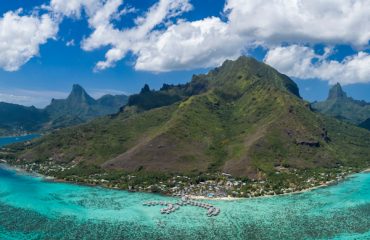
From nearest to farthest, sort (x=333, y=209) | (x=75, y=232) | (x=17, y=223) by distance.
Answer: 1. (x=75, y=232)
2. (x=17, y=223)
3. (x=333, y=209)

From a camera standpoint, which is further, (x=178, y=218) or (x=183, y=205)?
(x=183, y=205)

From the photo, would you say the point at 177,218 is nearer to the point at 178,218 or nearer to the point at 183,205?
the point at 178,218

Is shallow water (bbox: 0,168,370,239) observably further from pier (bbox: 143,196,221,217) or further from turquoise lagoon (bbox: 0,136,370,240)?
pier (bbox: 143,196,221,217)

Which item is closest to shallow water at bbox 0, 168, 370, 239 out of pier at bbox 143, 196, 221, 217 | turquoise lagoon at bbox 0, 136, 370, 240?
turquoise lagoon at bbox 0, 136, 370, 240

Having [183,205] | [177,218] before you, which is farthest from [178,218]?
[183,205]

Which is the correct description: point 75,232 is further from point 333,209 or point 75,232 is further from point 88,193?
point 333,209

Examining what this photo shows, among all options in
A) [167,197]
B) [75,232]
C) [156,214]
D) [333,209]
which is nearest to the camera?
[75,232]

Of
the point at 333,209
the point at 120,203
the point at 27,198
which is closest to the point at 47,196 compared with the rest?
the point at 27,198

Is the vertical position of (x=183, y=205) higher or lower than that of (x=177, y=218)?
higher

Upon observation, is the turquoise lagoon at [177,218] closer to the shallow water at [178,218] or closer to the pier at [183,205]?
the shallow water at [178,218]
